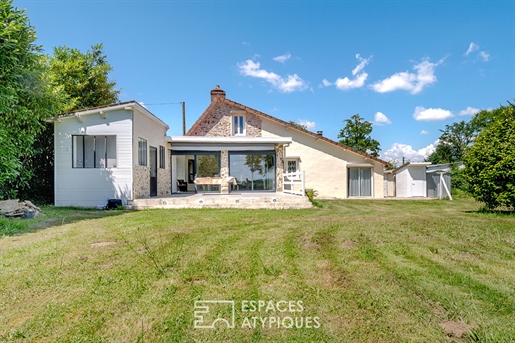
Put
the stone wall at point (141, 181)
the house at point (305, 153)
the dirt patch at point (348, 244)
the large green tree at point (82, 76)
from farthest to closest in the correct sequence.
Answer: the large green tree at point (82, 76) < the house at point (305, 153) < the stone wall at point (141, 181) < the dirt patch at point (348, 244)

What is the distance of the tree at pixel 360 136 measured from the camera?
37969mm

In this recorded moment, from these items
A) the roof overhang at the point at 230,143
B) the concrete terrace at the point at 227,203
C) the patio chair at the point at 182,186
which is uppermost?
the roof overhang at the point at 230,143

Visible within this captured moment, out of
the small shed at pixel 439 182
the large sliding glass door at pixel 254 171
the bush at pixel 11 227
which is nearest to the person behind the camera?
the bush at pixel 11 227

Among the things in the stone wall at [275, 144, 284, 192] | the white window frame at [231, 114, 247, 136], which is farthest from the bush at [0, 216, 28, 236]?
the white window frame at [231, 114, 247, 136]

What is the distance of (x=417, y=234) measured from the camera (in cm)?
578

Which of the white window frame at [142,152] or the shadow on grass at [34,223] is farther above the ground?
the white window frame at [142,152]

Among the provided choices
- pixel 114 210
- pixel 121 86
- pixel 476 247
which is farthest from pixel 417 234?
pixel 121 86

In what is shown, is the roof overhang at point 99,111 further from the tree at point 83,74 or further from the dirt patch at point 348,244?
the tree at point 83,74

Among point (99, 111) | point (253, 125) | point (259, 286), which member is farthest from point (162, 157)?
point (259, 286)

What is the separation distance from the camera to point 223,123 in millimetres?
17781

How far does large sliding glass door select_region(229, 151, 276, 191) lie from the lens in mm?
14805

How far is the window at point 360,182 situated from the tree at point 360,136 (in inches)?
808

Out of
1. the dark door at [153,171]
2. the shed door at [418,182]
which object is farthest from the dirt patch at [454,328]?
the shed door at [418,182]

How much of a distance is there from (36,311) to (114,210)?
7.88 metres
